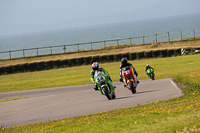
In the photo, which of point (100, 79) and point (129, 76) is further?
point (129, 76)

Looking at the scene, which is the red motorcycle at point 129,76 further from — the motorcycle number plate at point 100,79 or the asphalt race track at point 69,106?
the motorcycle number plate at point 100,79

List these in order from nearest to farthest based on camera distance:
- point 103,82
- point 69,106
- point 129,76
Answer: point 103,82
point 69,106
point 129,76

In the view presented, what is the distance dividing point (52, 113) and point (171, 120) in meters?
6.38

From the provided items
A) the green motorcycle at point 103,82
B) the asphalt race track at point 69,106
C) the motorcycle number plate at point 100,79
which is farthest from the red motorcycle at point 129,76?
the motorcycle number plate at point 100,79

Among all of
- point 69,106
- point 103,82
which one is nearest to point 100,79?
point 103,82

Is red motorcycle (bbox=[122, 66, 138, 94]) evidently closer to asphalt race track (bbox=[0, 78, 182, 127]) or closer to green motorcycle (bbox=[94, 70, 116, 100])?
asphalt race track (bbox=[0, 78, 182, 127])

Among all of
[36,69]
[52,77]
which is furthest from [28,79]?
[36,69]

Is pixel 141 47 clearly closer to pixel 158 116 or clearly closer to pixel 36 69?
pixel 36 69

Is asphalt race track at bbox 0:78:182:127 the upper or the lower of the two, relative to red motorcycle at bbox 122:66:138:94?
lower

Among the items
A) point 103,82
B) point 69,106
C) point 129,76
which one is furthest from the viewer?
point 129,76

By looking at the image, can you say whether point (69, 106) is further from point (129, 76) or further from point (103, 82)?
point (129, 76)

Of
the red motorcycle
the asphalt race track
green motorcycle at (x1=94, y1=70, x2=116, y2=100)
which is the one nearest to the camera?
the asphalt race track

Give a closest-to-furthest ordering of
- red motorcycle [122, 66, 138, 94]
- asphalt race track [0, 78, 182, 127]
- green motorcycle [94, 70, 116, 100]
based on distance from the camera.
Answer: asphalt race track [0, 78, 182, 127] → green motorcycle [94, 70, 116, 100] → red motorcycle [122, 66, 138, 94]

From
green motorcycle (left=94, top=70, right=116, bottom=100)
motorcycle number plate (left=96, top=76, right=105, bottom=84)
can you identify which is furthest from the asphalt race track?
motorcycle number plate (left=96, top=76, right=105, bottom=84)
